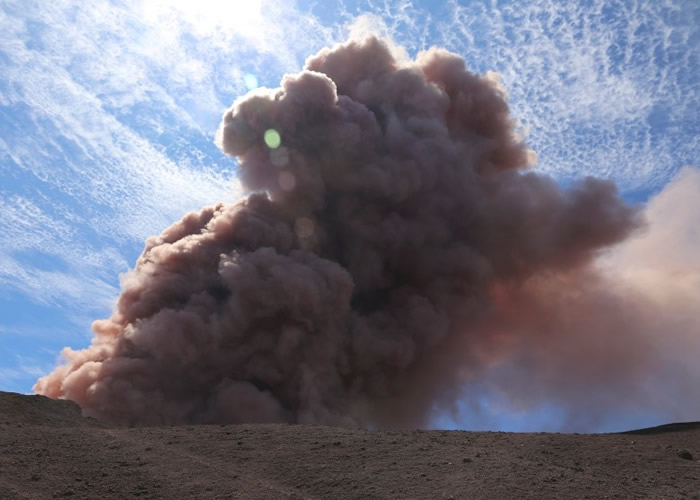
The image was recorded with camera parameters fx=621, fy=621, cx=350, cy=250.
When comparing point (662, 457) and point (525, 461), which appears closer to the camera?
point (525, 461)

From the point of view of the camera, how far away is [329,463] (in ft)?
44.4

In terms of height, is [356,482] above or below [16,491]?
above

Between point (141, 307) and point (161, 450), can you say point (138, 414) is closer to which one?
point (141, 307)

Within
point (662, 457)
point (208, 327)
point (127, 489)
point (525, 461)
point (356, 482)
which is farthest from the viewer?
point (208, 327)

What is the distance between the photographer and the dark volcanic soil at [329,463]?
11773mm

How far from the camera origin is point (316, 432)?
16.4 meters

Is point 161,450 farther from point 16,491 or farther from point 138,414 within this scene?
point 138,414

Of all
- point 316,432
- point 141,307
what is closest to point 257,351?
point 141,307

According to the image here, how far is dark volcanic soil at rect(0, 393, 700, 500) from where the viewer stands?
11773mm

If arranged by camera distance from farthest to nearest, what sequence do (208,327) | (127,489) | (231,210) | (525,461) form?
(231,210) < (208,327) < (525,461) < (127,489)

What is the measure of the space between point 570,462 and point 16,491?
1144 centimetres

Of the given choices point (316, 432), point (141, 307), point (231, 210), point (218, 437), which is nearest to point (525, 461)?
point (316, 432)

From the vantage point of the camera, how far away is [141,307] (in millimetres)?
35406

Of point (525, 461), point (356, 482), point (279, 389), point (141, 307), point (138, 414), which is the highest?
point (141, 307)
